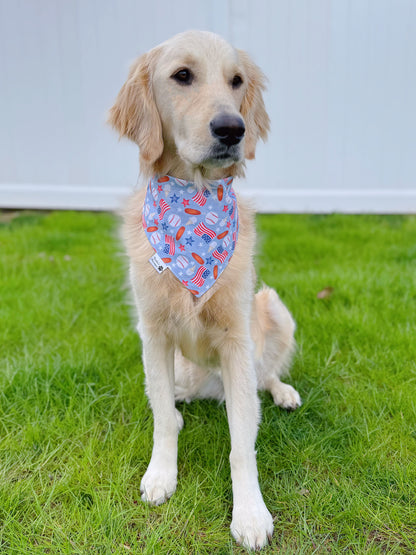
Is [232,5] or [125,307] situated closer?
[125,307]

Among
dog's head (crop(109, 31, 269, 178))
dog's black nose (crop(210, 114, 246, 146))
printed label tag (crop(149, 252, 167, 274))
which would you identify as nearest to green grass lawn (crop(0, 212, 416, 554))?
printed label tag (crop(149, 252, 167, 274))

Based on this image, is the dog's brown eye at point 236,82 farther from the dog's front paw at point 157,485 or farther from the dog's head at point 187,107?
the dog's front paw at point 157,485

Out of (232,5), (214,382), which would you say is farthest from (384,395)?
(232,5)

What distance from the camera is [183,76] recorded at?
177 centimetres

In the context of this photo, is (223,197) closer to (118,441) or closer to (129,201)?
(129,201)

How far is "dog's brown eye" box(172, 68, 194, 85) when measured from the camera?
1.75m

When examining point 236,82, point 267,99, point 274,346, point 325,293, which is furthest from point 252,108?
point 267,99

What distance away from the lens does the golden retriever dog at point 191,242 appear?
1739mm

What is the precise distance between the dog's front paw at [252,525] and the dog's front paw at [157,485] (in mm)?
263

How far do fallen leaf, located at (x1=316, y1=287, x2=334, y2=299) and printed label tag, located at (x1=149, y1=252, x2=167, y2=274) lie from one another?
179 centimetres

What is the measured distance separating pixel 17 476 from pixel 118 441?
41 cm

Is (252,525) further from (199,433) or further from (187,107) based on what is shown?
(187,107)

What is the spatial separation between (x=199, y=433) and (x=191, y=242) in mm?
850

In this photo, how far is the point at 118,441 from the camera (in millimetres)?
2084
